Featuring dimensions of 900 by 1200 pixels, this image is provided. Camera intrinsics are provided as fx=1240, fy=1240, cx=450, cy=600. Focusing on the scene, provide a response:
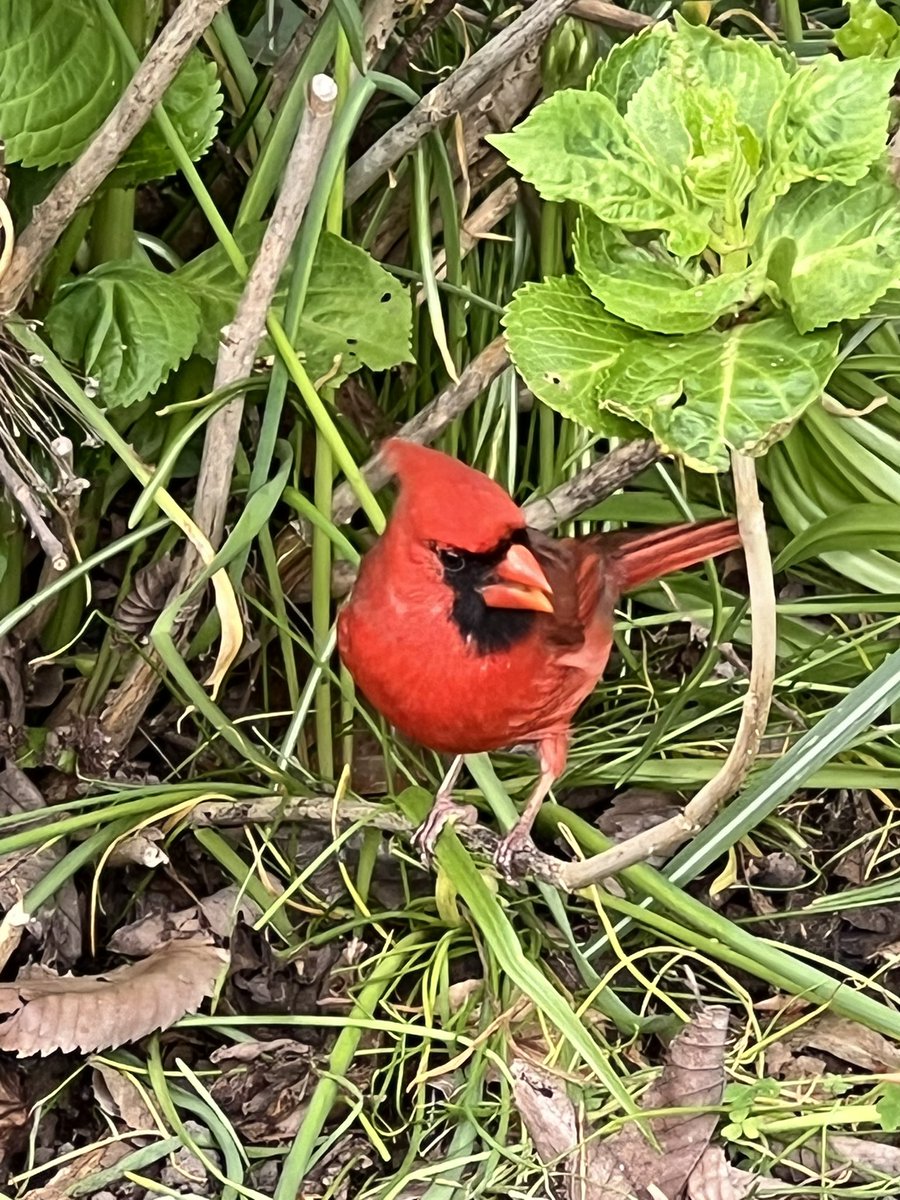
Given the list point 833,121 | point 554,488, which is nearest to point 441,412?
point 554,488

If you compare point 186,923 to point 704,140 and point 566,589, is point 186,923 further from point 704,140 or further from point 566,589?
point 704,140

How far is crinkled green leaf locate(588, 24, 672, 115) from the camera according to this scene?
79 centimetres

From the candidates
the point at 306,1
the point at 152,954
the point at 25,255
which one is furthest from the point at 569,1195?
the point at 306,1

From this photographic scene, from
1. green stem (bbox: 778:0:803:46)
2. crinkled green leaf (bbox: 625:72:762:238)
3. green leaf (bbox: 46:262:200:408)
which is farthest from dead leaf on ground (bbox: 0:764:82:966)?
green stem (bbox: 778:0:803:46)

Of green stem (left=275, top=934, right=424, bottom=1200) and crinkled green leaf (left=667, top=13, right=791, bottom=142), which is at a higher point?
crinkled green leaf (left=667, top=13, right=791, bottom=142)

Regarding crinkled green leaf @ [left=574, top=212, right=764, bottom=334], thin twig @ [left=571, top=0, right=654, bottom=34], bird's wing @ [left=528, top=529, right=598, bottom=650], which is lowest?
bird's wing @ [left=528, top=529, right=598, bottom=650]

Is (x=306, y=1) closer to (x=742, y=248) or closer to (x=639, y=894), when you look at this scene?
(x=742, y=248)

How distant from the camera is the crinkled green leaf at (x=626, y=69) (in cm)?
79

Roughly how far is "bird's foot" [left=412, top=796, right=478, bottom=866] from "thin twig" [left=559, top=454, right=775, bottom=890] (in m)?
0.16

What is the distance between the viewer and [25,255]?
1.00m

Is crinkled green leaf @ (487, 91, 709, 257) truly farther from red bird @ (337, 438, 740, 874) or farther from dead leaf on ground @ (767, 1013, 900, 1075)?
dead leaf on ground @ (767, 1013, 900, 1075)

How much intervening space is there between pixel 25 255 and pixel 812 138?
2.04 feet

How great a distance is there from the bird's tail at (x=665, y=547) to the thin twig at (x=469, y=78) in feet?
1.37

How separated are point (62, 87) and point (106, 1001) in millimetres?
758
